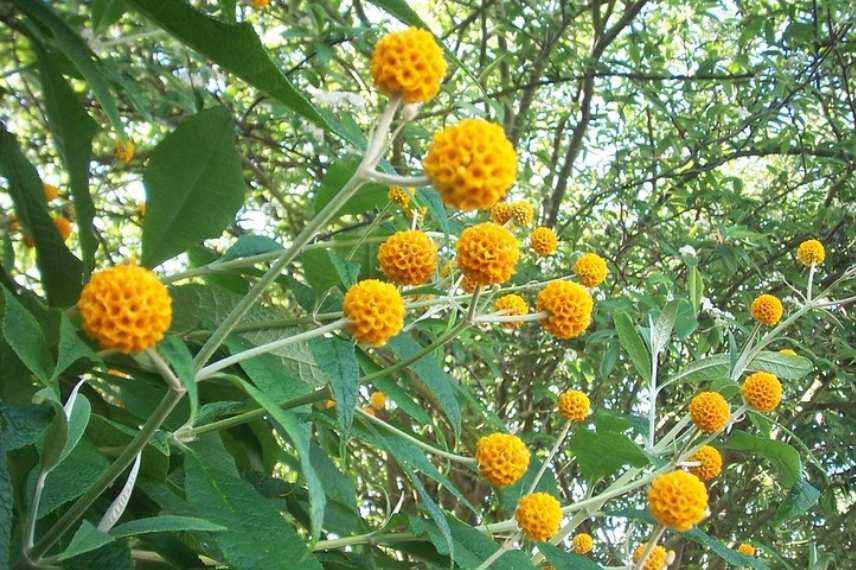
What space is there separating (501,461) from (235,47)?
1.98 ft

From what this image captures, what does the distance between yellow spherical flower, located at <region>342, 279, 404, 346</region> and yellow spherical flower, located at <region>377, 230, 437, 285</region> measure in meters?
0.15

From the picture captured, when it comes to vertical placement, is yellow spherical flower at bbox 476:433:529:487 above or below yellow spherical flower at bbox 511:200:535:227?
below

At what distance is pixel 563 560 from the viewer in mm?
1101

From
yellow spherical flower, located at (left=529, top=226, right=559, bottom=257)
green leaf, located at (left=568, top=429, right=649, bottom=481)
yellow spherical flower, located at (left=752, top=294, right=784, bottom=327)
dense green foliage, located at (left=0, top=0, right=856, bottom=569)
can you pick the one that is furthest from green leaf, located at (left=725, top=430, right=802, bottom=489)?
yellow spherical flower, located at (left=529, top=226, right=559, bottom=257)

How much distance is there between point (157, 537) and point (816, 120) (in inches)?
120

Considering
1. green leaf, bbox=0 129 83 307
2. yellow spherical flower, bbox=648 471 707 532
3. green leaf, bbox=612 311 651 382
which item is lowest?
yellow spherical flower, bbox=648 471 707 532

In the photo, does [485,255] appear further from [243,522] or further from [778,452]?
[778,452]

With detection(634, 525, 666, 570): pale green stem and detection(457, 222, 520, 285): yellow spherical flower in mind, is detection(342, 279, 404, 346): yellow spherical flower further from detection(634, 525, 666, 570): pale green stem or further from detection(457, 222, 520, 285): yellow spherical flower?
detection(634, 525, 666, 570): pale green stem

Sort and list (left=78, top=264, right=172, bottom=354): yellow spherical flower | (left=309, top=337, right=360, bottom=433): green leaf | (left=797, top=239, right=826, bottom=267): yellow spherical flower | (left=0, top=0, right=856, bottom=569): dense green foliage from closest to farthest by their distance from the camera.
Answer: (left=78, top=264, right=172, bottom=354): yellow spherical flower
(left=309, top=337, right=360, bottom=433): green leaf
(left=0, top=0, right=856, bottom=569): dense green foliage
(left=797, top=239, right=826, bottom=267): yellow spherical flower

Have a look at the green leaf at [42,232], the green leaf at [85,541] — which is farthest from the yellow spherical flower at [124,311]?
the green leaf at [42,232]

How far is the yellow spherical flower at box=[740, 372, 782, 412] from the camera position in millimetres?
1486

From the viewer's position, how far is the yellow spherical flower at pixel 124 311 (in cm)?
59

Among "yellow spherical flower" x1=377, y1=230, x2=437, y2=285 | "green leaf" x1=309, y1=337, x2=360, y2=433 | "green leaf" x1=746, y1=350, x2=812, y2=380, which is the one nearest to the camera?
"green leaf" x1=309, y1=337, x2=360, y2=433

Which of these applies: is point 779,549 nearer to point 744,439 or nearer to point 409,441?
point 744,439
